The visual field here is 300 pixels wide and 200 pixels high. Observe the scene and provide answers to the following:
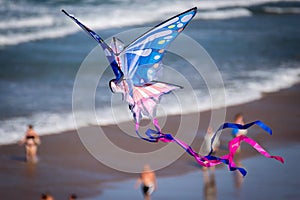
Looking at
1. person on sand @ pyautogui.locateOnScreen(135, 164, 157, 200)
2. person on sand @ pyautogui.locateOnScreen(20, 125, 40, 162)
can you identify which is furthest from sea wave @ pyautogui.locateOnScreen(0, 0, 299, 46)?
person on sand @ pyautogui.locateOnScreen(135, 164, 157, 200)

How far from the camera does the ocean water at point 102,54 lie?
22.0m

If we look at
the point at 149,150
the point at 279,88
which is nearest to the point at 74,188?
the point at 149,150

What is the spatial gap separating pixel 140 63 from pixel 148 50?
17 centimetres

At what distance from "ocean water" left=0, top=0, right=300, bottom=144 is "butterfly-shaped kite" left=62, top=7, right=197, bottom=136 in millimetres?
10924

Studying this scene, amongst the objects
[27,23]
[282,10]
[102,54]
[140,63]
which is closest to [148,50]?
[140,63]

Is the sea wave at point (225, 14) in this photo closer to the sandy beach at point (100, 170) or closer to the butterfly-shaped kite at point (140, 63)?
the sandy beach at point (100, 170)

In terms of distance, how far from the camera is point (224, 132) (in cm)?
1973

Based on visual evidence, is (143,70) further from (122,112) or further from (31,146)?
(122,112)

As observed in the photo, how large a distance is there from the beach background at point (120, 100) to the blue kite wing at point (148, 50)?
22.6 feet

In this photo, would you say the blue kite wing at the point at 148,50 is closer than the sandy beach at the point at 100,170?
Yes

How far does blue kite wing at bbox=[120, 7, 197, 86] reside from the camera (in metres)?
8.38

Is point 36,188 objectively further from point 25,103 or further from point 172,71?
point 172,71

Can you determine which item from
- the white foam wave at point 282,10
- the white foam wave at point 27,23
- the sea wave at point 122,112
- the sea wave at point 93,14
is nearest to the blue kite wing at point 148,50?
the sea wave at point 122,112

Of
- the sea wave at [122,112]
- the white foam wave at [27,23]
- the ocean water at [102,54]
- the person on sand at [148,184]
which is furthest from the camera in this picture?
the white foam wave at [27,23]
